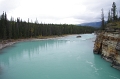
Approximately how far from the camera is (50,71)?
734 inches

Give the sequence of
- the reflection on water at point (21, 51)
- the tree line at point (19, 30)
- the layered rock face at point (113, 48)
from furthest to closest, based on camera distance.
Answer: the tree line at point (19, 30)
the reflection on water at point (21, 51)
the layered rock face at point (113, 48)

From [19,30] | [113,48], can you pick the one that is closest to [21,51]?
[113,48]

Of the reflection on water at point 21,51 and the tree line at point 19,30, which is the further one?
the tree line at point 19,30

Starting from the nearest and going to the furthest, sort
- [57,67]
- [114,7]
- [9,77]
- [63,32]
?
1. [9,77]
2. [57,67]
3. [114,7]
4. [63,32]

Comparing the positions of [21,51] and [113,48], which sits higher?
[113,48]

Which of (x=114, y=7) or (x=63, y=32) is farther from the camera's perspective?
(x=63, y=32)

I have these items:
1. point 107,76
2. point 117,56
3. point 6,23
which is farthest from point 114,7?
point 6,23

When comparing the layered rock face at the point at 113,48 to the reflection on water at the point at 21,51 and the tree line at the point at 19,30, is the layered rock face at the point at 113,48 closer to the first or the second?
the reflection on water at the point at 21,51

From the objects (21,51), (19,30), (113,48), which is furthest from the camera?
(19,30)

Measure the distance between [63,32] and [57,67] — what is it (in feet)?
299

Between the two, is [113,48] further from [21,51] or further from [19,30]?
[19,30]

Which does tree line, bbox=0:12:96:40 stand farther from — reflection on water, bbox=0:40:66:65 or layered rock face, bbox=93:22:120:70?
layered rock face, bbox=93:22:120:70

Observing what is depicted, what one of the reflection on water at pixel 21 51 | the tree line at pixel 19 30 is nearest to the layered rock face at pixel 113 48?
the reflection on water at pixel 21 51

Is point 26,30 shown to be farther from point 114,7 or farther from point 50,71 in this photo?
point 50,71
